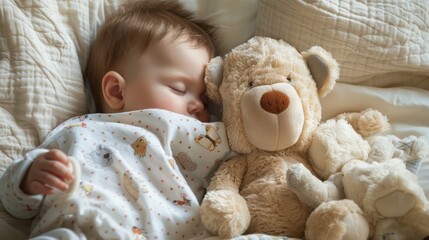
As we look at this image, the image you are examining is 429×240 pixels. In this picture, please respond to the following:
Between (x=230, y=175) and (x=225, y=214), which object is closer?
(x=225, y=214)

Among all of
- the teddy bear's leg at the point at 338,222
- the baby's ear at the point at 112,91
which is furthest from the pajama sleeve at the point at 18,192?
the teddy bear's leg at the point at 338,222

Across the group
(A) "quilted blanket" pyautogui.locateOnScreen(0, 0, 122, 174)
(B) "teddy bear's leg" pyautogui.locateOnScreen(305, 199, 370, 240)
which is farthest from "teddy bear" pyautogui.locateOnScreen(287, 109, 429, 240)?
(A) "quilted blanket" pyautogui.locateOnScreen(0, 0, 122, 174)

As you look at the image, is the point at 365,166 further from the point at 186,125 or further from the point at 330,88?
the point at 186,125

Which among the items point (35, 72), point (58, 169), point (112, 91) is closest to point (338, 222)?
point (58, 169)

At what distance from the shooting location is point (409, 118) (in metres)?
1.27

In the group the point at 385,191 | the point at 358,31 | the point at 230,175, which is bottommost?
the point at 230,175

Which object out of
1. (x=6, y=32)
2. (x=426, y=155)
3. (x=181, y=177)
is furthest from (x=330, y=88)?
(x=6, y=32)

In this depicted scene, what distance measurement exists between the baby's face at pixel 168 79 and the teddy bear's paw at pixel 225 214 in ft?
0.86

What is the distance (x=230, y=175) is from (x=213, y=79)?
23cm

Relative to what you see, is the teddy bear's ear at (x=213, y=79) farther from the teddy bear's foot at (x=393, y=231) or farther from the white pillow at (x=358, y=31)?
the teddy bear's foot at (x=393, y=231)

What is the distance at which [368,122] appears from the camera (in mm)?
1176

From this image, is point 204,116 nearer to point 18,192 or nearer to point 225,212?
point 225,212

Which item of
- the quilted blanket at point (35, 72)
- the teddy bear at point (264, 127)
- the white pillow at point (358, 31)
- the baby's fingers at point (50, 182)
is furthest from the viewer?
the white pillow at point (358, 31)

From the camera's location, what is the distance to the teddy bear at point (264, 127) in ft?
3.27
